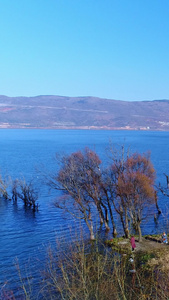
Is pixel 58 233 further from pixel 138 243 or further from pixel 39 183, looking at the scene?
pixel 39 183

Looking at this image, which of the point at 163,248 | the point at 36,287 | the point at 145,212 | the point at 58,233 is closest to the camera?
the point at 36,287

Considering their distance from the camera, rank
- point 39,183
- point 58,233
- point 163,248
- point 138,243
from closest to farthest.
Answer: point 163,248
point 138,243
point 58,233
point 39,183

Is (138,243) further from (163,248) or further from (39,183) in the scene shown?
(39,183)

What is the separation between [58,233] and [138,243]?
418 inches

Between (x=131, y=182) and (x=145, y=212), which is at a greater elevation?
(x=131, y=182)

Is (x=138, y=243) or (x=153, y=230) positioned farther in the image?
(x=153, y=230)

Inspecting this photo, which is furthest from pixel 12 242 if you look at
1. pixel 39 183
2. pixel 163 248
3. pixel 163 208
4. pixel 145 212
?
pixel 39 183

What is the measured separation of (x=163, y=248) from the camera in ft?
111

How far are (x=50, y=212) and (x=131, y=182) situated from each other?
695 inches

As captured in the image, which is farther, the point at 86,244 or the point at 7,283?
the point at 86,244

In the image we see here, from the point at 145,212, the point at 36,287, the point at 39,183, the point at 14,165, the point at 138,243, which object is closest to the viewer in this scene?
the point at 36,287

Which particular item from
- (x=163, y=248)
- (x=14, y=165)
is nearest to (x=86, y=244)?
(x=163, y=248)

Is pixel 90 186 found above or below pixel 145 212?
above

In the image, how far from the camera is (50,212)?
53.3m
